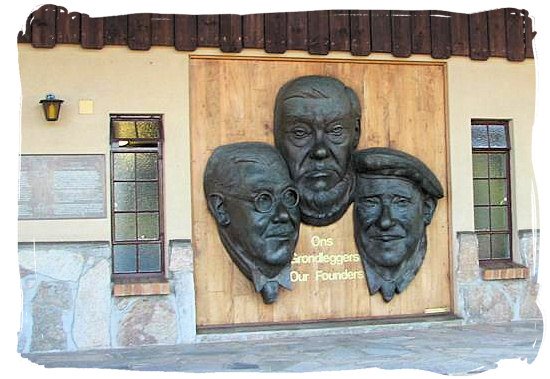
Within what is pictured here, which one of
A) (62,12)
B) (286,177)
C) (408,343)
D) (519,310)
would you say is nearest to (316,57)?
(286,177)

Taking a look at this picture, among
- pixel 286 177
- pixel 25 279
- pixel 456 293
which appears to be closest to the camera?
pixel 25 279

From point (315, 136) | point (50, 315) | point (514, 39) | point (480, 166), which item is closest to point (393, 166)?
point (315, 136)

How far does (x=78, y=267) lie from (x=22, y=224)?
2.25 feet

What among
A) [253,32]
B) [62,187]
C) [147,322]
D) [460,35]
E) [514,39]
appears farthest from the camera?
[514,39]

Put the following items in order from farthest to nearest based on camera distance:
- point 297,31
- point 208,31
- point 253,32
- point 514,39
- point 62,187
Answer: point 514,39
point 297,31
point 253,32
point 208,31
point 62,187

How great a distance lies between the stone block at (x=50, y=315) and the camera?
22.1ft

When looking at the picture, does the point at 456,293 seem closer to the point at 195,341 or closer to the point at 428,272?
the point at 428,272

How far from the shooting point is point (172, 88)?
7.14m

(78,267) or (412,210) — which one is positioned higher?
(412,210)

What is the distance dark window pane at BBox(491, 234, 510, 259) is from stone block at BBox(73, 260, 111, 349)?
438 centimetres

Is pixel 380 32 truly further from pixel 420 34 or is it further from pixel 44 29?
pixel 44 29

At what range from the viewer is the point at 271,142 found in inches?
292

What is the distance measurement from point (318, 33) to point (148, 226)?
2.76 m

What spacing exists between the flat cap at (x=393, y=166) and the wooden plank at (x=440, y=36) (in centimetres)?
123
